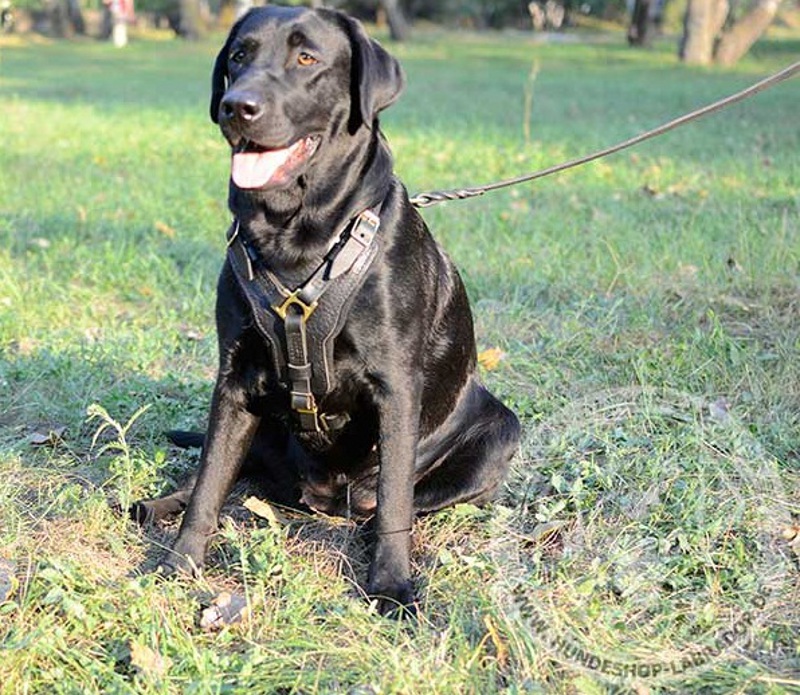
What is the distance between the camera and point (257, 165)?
282 centimetres

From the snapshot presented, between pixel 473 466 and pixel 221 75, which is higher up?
pixel 221 75

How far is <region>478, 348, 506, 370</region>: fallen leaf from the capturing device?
453 centimetres

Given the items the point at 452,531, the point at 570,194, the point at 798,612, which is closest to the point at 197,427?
the point at 452,531

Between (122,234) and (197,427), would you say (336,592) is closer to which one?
(197,427)

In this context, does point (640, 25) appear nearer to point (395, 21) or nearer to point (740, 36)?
point (395, 21)

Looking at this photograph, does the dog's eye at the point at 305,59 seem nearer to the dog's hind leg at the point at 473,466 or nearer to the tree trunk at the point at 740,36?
the dog's hind leg at the point at 473,466

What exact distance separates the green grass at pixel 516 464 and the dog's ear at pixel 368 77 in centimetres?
Answer: 111

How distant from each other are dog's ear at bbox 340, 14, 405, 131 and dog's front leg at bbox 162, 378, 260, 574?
84 centimetres

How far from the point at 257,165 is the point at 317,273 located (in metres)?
0.32

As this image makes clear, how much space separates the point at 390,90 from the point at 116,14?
106 feet

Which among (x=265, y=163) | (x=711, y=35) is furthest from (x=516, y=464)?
(x=711, y=35)

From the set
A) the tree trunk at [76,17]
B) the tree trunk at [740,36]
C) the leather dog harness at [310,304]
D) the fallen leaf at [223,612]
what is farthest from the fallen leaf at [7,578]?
the tree trunk at [76,17]

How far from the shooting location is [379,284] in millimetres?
2912

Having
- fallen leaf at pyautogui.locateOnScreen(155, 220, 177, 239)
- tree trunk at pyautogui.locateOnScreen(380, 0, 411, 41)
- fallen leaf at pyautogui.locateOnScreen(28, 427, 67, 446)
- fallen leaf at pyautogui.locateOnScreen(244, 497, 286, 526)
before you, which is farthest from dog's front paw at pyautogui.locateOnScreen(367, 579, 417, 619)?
tree trunk at pyautogui.locateOnScreen(380, 0, 411, 41)
